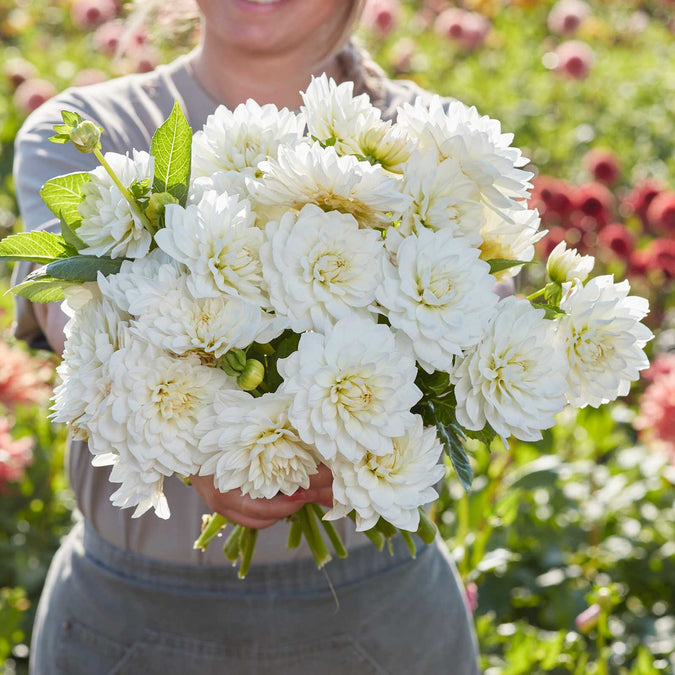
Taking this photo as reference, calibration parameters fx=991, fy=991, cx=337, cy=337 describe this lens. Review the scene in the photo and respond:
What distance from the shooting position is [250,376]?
0.87 m

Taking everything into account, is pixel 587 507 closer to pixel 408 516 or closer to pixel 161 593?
pixel 161 593

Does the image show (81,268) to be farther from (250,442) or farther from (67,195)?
(250,442)

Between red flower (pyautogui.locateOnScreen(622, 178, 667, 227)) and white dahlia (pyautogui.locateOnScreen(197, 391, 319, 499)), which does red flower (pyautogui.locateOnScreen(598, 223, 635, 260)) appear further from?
white dahlia (pyautogui.locateOnScreen(197, 391, 319, 499))

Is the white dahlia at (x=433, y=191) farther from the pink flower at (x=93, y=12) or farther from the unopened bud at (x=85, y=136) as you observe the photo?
the pink flower at (x=93, y=12)

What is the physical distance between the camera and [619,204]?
4.20 m

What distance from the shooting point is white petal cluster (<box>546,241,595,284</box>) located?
38.5 inches

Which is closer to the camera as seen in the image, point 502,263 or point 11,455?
point 502,263

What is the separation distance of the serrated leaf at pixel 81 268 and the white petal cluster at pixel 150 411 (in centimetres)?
8

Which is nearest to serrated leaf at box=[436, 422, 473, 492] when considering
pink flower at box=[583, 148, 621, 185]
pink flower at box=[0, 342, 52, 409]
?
pink flower at box=[0, 342, 52, 409]

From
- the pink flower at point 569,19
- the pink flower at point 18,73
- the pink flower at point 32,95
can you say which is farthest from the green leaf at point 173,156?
the pink flower at point 569,19

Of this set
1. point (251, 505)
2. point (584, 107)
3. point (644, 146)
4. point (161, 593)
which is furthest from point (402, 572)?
point (584, 107)

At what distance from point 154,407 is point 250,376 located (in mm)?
88

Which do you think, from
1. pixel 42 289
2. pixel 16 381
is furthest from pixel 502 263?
pixel 16 381

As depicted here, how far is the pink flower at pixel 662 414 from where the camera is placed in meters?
2.46
